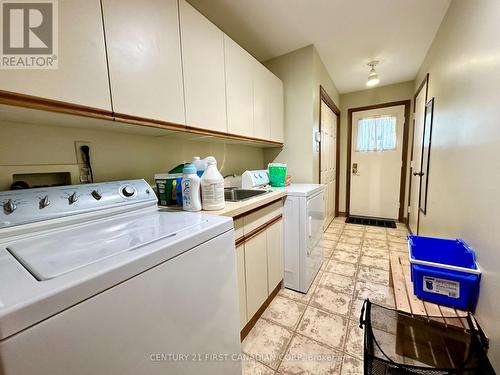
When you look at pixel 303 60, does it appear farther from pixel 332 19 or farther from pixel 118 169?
pixel 118 169

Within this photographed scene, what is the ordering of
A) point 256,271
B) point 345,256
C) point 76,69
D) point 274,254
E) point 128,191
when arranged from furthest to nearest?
point 345,256 < point 274,254 < point 256,271 < point 128,191 < point 76,69

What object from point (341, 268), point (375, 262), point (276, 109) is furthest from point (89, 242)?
point (375, 262)

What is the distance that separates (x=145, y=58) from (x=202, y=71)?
39cm

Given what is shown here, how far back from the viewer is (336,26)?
191cm

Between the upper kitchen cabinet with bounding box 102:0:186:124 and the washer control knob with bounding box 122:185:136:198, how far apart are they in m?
0.36

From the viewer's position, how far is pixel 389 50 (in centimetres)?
236

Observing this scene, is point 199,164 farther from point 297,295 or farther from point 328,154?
point 328,154

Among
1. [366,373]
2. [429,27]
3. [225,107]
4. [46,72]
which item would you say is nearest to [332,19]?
[429,27]

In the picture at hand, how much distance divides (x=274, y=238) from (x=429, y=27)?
249 cm

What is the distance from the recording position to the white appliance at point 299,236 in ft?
5.60

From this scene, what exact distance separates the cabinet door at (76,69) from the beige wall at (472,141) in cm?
175

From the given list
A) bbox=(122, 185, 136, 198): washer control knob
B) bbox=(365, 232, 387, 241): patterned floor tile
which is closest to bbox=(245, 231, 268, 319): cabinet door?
bbox=(122, 185, 136, 198): washer control knob

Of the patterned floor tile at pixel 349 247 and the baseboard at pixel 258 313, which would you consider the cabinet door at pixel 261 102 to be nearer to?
the baseboard at pixel 258 313

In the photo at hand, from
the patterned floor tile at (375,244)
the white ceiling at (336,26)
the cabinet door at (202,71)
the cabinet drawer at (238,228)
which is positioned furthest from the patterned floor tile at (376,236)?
the cabinet door at (202,71)
